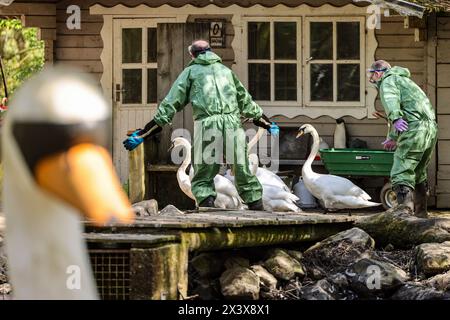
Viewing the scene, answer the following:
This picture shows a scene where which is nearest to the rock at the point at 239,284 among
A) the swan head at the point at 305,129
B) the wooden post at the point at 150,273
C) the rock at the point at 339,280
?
the rock at the point at 339,280

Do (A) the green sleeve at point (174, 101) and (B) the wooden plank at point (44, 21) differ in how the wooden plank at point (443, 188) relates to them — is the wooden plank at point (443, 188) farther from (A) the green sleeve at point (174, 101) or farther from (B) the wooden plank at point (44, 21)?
(B) the wooden plank at point (44, 21)

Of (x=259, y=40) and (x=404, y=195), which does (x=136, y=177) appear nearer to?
(x=259, y=40)

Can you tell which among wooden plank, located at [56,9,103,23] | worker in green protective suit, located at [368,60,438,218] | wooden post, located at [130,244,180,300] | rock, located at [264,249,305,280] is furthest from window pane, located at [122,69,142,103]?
wooden post, located at [130,244,180,300]

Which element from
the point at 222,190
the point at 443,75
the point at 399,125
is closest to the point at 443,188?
A: the point at 443,75

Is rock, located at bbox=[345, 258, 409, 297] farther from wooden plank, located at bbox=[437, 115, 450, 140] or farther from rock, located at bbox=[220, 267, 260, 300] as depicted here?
wooden plank, located at bbox=[437, 115, 450, 140]

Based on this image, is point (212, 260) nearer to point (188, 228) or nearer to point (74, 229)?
point (188, 228)

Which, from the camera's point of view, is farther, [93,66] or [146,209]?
[93,66]

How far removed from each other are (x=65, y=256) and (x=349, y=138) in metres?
12.8

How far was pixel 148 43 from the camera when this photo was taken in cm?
1522

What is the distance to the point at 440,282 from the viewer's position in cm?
897

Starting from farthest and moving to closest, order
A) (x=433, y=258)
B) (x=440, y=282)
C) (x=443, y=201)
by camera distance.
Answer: (x=443, y=201), (x=433, y=258), (x=440, y=282)

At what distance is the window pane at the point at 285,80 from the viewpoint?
1515 centimetres

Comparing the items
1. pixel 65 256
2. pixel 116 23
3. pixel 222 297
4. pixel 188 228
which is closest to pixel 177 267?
pixel 188 228

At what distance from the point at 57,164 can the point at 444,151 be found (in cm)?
1293
